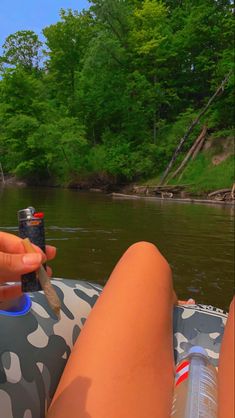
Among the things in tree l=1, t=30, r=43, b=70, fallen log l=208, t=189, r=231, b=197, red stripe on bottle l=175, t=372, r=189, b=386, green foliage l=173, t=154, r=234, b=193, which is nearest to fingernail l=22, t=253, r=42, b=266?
red stripe on bottle l=175, t=372, r=189, b=386

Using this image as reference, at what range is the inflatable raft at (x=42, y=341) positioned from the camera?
1.40m

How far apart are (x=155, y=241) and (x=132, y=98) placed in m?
19.4

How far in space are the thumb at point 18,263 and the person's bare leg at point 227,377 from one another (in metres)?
0.73

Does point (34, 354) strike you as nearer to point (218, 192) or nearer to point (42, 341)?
point (42, 341)

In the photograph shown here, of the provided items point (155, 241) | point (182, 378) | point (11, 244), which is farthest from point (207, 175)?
point (11, 244)

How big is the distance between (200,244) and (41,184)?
24733 mm

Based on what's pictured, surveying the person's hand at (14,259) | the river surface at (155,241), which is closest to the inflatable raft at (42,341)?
the person's hand at (14,259)

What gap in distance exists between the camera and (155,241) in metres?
7.60

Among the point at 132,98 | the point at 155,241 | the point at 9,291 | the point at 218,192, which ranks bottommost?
the point at 155,241

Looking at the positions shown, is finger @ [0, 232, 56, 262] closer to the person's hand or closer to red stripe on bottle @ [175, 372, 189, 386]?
the person's hand

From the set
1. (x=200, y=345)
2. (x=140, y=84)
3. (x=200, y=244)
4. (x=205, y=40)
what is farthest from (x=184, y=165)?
(x=200, y=345)

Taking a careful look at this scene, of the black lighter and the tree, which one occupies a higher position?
the tree

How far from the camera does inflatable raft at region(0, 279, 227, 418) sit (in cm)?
140

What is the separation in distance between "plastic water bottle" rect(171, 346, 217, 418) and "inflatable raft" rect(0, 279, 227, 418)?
0.59ft
